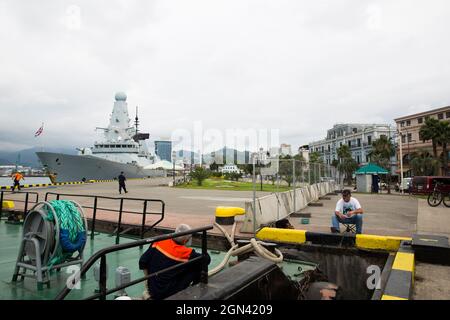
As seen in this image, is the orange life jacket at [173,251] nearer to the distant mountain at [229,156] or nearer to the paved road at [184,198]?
the paved road at [184,198]

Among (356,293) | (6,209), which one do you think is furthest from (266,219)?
(6,209)

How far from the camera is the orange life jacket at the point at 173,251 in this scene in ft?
11.8

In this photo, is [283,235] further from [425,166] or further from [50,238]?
[425,166]

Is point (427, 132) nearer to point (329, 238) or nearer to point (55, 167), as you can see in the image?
point (329, 238)

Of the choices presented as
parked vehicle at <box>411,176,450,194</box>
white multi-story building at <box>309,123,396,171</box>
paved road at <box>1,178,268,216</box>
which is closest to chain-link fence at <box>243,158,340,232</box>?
paved road at <box>1,178,268,216</box>

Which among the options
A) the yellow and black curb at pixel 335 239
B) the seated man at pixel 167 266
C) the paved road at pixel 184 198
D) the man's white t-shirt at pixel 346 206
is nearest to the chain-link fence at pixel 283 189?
the yellow and black curb at pixel 335 239

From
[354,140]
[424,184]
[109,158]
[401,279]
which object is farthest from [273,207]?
[354,140]

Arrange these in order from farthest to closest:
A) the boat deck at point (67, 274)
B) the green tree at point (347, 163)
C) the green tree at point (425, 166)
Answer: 1. the green tree at point (347, 163)
2. the green tree at point (425, 166)
3. the boat deck at point (67, 274)

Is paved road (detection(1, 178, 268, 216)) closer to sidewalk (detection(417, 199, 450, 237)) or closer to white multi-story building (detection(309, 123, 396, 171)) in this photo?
sidewalk (detection(417, 199, 450, 237))

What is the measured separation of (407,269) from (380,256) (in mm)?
1753

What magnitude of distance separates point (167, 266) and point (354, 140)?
7800 centimetres

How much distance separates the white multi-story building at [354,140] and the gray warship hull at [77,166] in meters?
49.3
